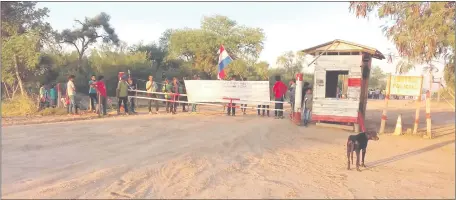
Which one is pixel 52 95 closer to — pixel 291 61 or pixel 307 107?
pixel 307 107

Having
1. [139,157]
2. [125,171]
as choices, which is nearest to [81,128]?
[139,157]

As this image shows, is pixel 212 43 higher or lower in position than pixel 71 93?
higher

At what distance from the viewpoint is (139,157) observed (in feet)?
26.1

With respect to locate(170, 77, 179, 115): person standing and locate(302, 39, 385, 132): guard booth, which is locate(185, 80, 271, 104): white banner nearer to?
locate(170, 77, 179, 115): person standing

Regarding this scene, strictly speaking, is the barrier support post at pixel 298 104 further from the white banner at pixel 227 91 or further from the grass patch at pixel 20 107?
the grass patch at pixel 20 107

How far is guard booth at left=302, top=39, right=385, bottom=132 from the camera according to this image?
Answer: 1379 centimetres

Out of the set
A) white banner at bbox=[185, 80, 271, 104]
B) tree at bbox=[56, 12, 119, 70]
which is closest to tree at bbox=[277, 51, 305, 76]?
tree at bbox=[56, 12, 119, 70]

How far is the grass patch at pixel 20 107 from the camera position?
1619 centimetres

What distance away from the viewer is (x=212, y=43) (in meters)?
42.3

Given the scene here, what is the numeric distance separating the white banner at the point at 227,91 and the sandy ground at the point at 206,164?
377cm

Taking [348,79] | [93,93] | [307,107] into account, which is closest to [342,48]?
[348,79]

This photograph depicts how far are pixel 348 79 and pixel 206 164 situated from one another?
8.43 m

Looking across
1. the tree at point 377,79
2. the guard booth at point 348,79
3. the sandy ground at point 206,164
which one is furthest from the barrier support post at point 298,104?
the tree at point 377,79

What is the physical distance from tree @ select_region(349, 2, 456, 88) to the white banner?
5.07 m
